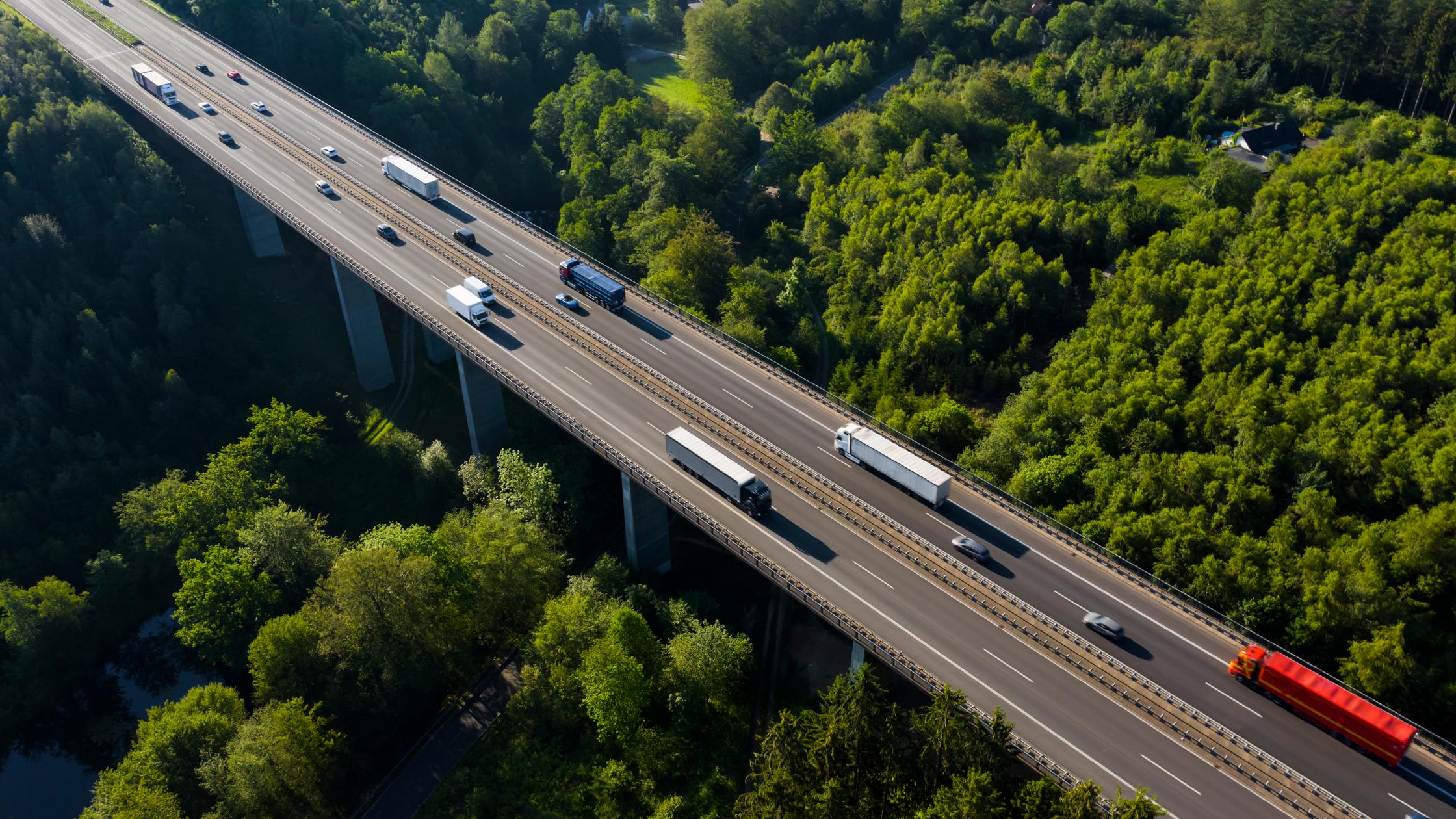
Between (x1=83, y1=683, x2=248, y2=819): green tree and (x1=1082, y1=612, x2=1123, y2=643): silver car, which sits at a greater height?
(x1=1082, y1=612, x2=1123, y2=643): silver car

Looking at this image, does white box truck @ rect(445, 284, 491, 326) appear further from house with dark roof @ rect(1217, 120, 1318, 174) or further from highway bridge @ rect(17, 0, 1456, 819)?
house with dark roof @ rect(1217, 120, 1318, 174)

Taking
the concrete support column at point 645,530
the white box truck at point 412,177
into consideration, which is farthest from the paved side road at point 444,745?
the white box truck at point 412,177

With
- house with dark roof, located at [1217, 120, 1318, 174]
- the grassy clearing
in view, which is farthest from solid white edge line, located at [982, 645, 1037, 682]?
the grassy clearing

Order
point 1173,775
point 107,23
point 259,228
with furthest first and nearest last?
point 107,23, point 259,228, point 1173,775

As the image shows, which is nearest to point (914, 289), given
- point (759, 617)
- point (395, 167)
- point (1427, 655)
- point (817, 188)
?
point (817, 188)

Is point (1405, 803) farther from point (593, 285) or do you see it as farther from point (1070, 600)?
point (593, 285)

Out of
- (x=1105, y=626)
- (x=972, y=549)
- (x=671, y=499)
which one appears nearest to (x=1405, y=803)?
(x=1105, y=626)
